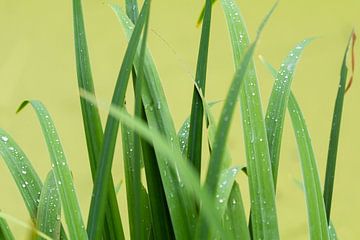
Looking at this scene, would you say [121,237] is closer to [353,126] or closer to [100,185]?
[100,185]

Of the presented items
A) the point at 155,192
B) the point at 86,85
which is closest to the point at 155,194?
the point at 155,192

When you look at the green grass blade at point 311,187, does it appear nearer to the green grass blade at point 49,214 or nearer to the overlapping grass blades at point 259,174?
the overlapping grass blades at point 259,174

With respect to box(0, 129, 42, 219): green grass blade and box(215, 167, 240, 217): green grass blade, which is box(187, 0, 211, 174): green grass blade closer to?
box(215, 167, 240, 217): green grass blade

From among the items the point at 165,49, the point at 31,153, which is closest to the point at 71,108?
the point at 31,153

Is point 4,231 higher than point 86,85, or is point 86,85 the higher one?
point 86,85

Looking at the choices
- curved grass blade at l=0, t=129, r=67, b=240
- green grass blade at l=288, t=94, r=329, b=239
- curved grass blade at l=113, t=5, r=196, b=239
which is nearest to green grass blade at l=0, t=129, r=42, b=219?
curved grass blade at l=0, t=129, r=67, b=240

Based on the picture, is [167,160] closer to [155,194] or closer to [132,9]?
[155,194]

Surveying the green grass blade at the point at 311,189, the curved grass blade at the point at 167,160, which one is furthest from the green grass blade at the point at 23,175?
the green grass blade at the point at 311,189
